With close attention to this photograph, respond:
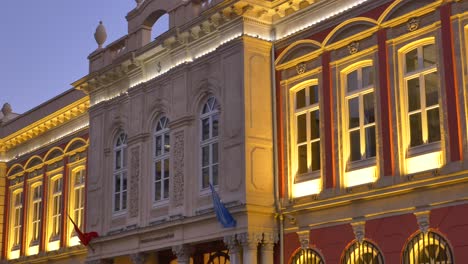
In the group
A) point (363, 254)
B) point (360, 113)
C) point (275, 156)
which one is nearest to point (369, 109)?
point (360, 113)

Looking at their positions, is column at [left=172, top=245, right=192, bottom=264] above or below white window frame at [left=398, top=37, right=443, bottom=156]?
below

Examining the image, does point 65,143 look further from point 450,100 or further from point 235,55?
point 450,100

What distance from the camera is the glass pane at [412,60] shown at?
16781 mm

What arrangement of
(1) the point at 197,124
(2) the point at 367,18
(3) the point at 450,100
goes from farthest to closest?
(1) the point at 197,124 < (2) the point at 367,18 < (3) the point at 450,100

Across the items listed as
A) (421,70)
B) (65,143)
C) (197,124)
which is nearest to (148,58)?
(197,124)

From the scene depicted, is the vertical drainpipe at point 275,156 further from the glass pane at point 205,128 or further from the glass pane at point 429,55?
the glass pane at point 429,55

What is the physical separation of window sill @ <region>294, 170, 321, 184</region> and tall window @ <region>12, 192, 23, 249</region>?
15.0 m

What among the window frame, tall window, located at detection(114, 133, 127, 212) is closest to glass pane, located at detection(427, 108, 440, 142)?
the window frame

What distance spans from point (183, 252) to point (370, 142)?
584cm

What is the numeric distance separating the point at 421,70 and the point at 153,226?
27.8ft

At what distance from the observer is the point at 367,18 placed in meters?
17.7

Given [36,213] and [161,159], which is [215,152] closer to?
[161,159]

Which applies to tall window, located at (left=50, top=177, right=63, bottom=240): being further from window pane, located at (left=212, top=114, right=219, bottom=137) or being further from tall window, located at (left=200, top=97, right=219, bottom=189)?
window pane, located at (left=212, top=114, right=219, bottom=137)

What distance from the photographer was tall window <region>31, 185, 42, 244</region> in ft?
96.9
